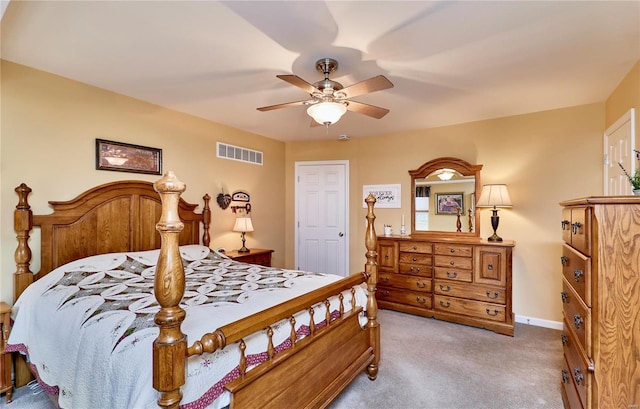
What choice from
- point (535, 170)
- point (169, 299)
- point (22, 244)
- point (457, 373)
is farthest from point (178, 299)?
point (535, 170)

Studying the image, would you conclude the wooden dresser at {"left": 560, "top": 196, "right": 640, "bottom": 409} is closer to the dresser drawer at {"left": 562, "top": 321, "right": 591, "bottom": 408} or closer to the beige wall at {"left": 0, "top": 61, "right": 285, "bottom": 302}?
the dresser drawer at {"left": 562, "top": 321, "right": 591, "bottom": 408}

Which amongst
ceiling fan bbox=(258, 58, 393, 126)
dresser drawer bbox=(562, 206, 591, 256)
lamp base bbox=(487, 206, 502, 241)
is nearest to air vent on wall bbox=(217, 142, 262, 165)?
ceiling fan bbox=(258, 58, 393, 126)

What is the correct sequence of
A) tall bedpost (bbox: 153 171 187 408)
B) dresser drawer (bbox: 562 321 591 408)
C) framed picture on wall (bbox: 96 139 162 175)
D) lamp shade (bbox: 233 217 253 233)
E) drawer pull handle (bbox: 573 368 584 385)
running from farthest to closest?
lamp shade (bbox: 233 217 253 233)
framed picture on wall (bbox: 96 139 162 175)
drawer pull handle (bbox: 573 368 584 385)
dresser drawer (bbox: 562 321 591 408)
tall bedpost (bbox: 153 171 187 408)

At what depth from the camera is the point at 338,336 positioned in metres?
2.09

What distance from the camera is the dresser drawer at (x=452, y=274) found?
3.57m

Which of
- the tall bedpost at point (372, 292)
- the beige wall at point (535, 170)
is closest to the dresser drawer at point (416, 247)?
the beige wall at point (535, 170)

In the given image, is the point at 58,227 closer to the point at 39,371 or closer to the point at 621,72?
the point at 39,371

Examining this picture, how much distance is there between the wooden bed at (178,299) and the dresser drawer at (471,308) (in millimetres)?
1549

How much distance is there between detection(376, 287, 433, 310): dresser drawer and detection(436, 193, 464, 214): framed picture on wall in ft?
3.80

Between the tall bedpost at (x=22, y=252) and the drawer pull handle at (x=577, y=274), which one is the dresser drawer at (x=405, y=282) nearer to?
the drawer pull handle at (x=577, y=274)

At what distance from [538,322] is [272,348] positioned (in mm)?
3534

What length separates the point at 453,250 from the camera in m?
3.66

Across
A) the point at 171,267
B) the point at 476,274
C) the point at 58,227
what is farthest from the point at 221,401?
the point at 476,274

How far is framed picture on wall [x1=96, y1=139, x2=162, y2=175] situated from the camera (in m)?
2.95
